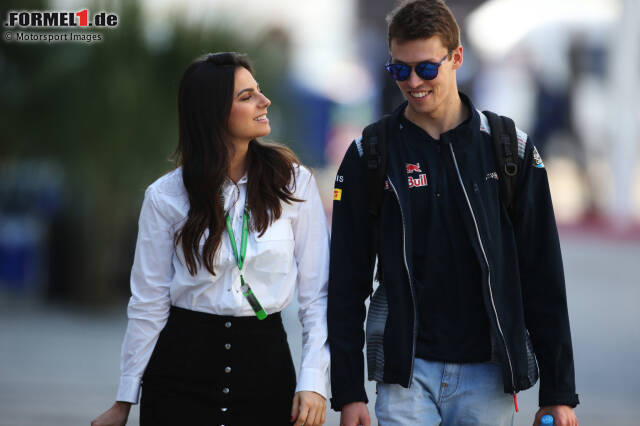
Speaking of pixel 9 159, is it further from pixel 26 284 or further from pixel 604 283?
pixel 604 283

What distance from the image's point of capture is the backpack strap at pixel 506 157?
289cm

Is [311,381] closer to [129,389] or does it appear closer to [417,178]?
[129,389]

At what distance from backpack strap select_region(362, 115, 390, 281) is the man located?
0.02 m

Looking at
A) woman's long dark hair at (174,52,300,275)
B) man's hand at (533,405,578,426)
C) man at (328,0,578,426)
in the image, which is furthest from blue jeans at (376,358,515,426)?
woman's long dark hair at (174,52,300,275)

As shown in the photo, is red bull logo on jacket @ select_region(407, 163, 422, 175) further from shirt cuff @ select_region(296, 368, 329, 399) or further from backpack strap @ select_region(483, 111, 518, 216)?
shirt cuff @ select_region(296, 368, 329, 399)

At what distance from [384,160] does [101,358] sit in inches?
211

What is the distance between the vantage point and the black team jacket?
113 inches

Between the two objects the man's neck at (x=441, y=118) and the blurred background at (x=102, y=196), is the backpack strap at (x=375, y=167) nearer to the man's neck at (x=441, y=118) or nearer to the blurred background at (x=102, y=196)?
the man's neck at (x=441, y=118)

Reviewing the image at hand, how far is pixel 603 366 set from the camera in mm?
7352

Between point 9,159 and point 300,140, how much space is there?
10.6 feet

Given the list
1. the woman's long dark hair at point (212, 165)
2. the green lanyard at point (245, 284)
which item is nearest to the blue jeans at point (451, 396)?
the green lanyard at point (245, 284)

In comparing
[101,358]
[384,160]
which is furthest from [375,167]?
Result: [101,358]

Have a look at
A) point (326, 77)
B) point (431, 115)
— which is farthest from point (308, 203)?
point (326, 77)

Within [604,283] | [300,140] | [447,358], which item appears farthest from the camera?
[604,283]
